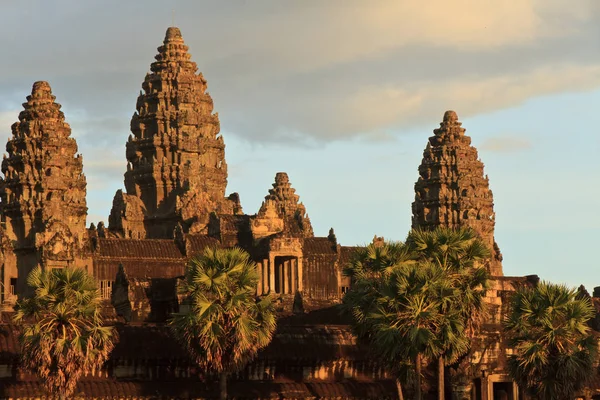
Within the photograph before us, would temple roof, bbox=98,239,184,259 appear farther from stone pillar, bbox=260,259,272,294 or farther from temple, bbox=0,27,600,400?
stone pillar, bbox=260,259,272,294

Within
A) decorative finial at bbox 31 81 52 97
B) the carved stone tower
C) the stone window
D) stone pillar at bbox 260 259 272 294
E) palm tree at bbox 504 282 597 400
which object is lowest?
palm tree at bbox 504 282 597 400

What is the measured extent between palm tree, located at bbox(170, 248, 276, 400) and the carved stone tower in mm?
56166

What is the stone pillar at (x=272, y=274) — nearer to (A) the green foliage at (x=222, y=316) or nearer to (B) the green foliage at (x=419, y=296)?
(B) the green foliage at (x=419, y=296)

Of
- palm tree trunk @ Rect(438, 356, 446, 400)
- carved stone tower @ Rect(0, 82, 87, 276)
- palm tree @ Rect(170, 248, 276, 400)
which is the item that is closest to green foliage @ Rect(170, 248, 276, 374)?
palm tree @ Rect(170, 248, 276, 400)

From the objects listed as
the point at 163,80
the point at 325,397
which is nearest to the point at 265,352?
the point at 325,397

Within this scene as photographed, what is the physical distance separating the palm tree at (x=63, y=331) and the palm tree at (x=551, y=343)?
21978 mm

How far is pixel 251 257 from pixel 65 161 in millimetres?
33944

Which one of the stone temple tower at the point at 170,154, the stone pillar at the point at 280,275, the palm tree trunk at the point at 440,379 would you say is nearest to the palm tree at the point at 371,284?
the palm tree trunk at the point at 440,379

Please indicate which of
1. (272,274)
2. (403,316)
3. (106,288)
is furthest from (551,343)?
(106,288)

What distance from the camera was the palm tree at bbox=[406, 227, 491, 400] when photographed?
9431 centimetres

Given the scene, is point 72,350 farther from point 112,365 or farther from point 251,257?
point 251,257

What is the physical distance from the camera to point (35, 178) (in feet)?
529

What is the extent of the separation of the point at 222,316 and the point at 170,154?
8950cm

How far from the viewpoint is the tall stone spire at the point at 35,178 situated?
520 ft
